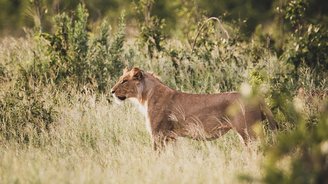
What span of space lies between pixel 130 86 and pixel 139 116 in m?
1.08

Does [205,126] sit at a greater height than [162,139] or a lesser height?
greater

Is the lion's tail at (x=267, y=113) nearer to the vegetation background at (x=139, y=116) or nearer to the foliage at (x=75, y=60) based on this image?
the vegetation background at (x=139, y=116)

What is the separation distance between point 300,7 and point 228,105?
4.19 meters

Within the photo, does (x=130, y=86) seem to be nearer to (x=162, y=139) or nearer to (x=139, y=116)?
(x=162, y=139)

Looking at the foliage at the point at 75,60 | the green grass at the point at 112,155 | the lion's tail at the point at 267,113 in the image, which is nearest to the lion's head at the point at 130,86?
the green grass at the point at 112,155

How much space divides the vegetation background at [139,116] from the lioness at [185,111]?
0.18 m

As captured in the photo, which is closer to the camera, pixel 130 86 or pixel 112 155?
pixel 112 155

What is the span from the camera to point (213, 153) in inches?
236

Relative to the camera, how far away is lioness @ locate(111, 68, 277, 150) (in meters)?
6.38

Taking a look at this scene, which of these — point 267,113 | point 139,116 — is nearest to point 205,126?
point 267,113

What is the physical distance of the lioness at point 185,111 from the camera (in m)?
6.38

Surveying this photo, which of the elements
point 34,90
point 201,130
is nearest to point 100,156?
point 201,130

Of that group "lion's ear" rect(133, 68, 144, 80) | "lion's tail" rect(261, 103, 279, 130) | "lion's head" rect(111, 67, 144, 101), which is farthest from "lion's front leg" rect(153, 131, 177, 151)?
"lion's tail" rect(261, 103, 279, 130)

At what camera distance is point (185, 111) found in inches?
266
